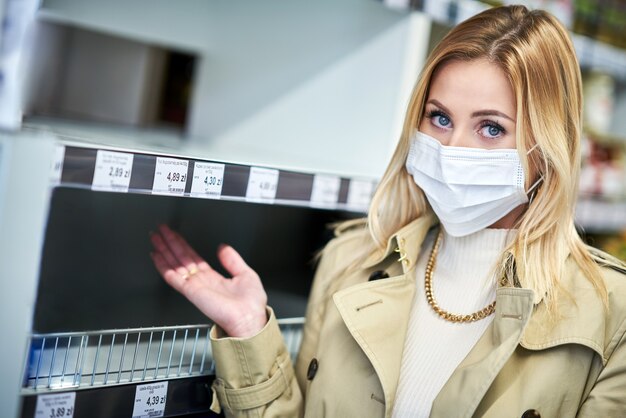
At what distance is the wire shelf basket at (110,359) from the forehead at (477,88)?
2.12ft

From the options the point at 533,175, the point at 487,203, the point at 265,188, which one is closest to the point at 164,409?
the point at 265,188

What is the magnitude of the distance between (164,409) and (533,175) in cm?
81

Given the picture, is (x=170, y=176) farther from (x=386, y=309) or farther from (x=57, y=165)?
(x=386, y=309)

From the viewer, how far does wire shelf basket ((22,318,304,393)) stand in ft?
3.54

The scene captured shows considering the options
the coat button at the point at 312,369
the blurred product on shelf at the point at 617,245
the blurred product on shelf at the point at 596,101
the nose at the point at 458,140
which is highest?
the blurred product on shelf at the point at 596,101

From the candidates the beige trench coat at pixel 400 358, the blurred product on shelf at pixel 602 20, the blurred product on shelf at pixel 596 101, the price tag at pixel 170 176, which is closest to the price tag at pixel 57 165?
the price tag at pixel 170 176

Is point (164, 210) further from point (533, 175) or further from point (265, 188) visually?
point (533, 175)

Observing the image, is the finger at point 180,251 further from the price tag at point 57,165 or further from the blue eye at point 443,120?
the blue eye at point 443,120

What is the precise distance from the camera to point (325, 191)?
1.45 m

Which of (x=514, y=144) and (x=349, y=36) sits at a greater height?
(x=349, y=36)

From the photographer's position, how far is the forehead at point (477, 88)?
1.25 metres

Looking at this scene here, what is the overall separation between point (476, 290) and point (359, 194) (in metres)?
0.36

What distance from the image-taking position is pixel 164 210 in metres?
1.52

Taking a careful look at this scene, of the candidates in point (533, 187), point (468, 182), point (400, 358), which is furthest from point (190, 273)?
point (533, 187)
